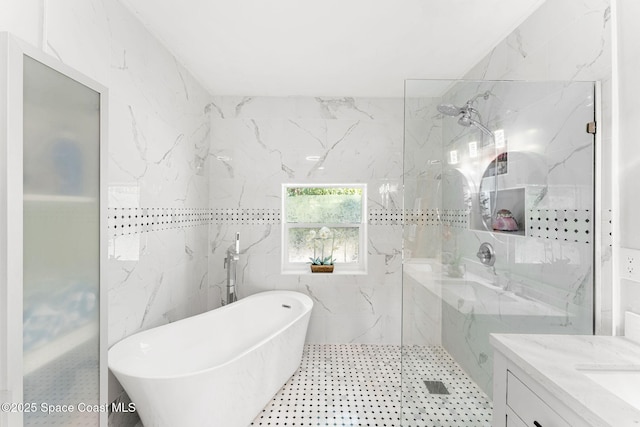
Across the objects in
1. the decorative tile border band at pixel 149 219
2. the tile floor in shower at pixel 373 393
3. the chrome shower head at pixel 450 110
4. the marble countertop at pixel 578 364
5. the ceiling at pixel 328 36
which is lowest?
the tile floor in shower at pixel 373 393

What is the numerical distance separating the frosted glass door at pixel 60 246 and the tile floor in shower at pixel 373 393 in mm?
1351

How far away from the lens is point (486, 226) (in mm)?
1568

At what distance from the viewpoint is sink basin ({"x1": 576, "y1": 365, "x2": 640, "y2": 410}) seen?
3.00ft

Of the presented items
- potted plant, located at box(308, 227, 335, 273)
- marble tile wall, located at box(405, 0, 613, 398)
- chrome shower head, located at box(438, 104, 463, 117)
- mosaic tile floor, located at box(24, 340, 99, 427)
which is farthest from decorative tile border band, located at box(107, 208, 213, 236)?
chrome shower head, located at box(438, 104, 463, 117)

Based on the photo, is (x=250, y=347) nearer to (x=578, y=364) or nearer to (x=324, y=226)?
(x=324, y=226)

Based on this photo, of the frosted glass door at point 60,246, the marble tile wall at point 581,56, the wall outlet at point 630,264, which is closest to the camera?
the frosted glass door at point 60,246

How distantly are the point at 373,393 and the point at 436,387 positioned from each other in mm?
830

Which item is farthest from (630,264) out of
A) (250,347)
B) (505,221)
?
(250,347)

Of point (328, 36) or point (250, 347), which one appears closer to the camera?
point (328, 36)

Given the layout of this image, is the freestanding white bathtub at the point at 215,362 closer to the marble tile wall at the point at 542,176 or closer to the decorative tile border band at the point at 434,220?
the decorative tile border band at the point at 434,220

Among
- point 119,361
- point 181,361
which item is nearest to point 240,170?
point 181,361

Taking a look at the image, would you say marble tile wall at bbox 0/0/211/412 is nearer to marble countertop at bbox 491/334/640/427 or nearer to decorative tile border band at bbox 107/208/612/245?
decorative tile border band at bbox 107/208/612/245

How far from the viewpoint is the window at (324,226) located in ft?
11.1

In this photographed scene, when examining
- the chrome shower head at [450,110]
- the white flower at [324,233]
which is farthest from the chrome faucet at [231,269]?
the chrome shower head at [450,110]
